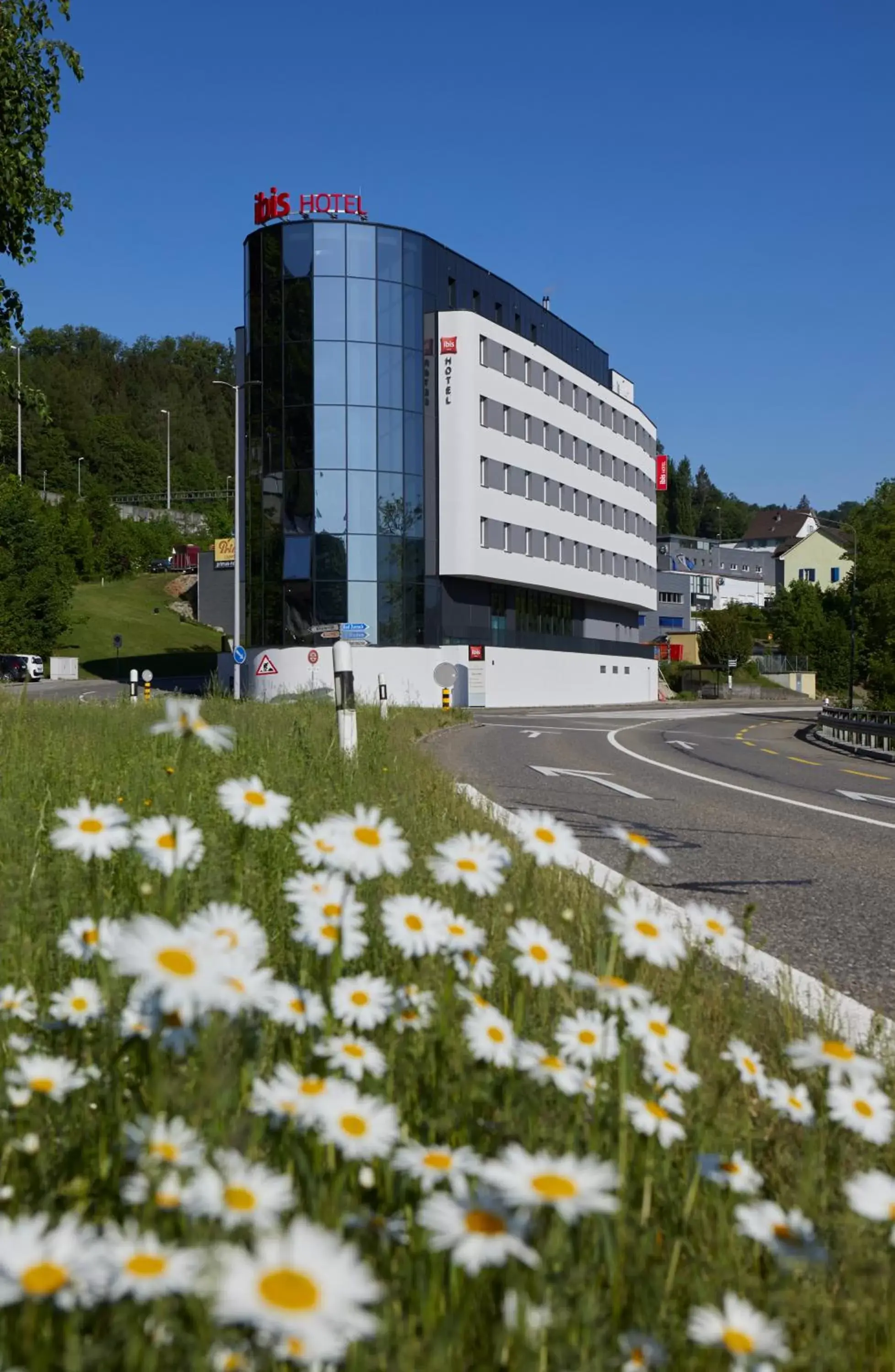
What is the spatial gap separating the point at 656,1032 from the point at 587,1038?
120mm

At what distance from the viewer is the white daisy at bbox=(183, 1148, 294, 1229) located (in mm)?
1176

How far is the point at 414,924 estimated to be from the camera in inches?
83.0

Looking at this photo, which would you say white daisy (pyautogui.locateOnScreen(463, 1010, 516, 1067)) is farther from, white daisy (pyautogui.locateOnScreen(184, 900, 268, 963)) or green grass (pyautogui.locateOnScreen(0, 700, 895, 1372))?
white daisy (pyautogui.locateOnScreen(184, 900, 268, 963))

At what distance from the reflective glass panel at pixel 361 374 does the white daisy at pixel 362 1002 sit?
50744 millimetres

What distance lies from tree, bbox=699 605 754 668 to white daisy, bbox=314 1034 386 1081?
100466 mm

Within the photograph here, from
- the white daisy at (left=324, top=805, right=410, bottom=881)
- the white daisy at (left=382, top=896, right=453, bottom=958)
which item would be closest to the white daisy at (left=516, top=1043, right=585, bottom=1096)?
the white daisy at (left=382, top=896, right=453, bottom=958)

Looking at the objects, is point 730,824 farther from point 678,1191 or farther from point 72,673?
point 72,673

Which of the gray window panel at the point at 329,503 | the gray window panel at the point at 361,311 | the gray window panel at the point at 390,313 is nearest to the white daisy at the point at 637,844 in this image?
the gray window panel at the point at 329,503

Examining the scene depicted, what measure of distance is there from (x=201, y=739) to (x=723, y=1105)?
1.34 meters

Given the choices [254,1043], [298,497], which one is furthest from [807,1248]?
[298,497]

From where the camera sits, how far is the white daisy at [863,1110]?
6.40 feet

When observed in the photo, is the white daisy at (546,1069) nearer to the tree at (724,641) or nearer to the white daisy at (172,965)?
the white daisy at (172,965)

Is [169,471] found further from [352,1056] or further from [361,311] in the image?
[352,1056]

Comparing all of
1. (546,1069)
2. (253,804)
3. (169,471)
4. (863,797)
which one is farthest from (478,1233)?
(169,471)
